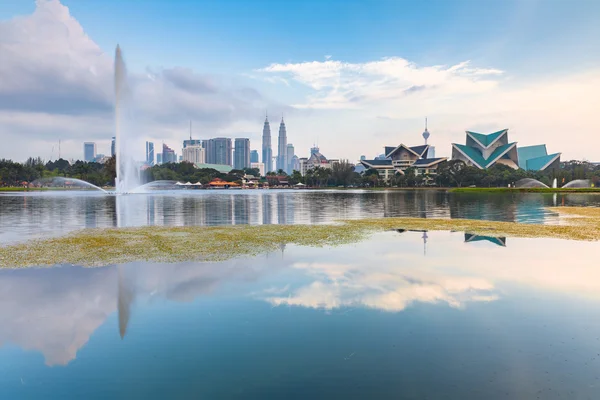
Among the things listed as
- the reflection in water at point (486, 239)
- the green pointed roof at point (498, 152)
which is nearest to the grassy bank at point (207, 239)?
the reflection in water at point (486, 239)

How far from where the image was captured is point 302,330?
7.91 metres

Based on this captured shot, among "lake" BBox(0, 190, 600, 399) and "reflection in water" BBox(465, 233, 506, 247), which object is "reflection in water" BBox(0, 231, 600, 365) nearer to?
"lake" BBox(0, 190, 600, 399)

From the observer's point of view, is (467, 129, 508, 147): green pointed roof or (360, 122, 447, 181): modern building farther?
(360, 122, 447, 181): modern building

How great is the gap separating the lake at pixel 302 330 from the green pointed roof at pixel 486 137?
158861 mm

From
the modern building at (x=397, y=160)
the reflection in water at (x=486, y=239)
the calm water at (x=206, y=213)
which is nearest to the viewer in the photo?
the reflection in water at (x=486, y=239)

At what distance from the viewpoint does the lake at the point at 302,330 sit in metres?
5.97

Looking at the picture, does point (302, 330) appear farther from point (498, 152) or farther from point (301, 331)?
point (498, 152)

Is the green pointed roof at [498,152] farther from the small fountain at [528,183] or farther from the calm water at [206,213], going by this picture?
the calm water at [206,213]

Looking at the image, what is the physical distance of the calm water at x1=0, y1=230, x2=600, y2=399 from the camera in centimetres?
597

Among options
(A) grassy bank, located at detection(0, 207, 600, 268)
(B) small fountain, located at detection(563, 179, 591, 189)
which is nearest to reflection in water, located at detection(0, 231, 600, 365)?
(A) grassy bank, located at detection(0, 207, 600, 268)

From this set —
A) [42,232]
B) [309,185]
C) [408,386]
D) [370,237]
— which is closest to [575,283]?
[408,386]

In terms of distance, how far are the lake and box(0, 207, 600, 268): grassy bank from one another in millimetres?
1796

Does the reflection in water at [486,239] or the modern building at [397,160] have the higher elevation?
the modern building at [397,160]

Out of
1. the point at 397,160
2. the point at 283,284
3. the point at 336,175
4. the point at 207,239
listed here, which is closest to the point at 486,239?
the point at 283,284
